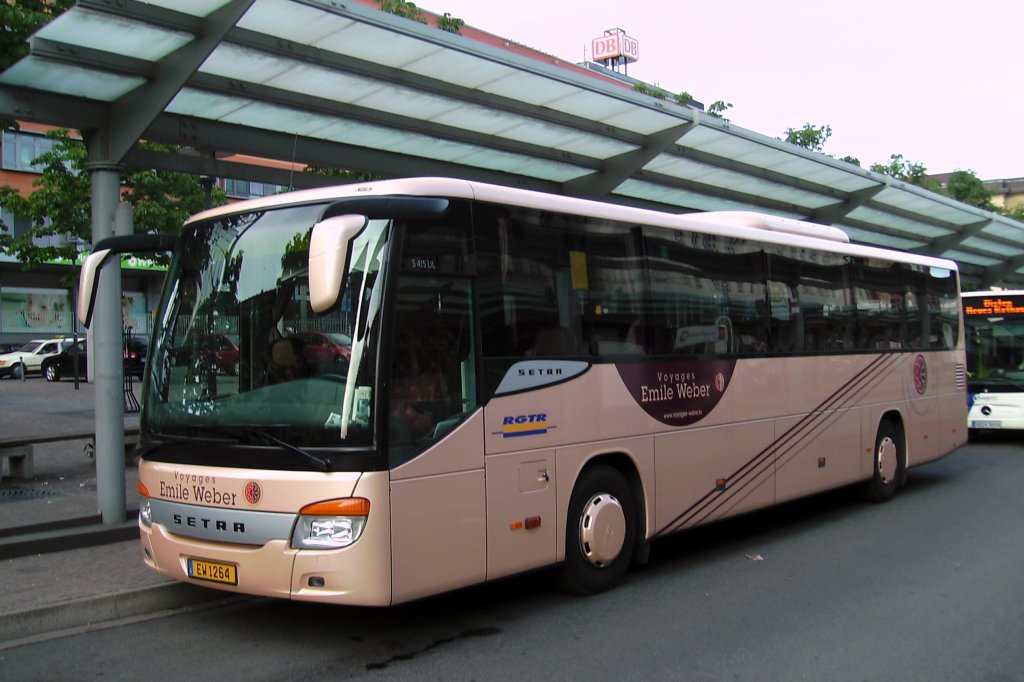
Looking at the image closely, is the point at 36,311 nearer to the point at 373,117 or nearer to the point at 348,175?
the point at 348,175

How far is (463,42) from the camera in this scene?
887cm

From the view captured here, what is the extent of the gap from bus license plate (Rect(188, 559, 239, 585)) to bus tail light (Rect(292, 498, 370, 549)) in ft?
1.71

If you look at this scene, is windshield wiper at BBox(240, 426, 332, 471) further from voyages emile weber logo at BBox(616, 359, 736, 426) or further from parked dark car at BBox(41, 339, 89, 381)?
parked dark car at BBox(41, 339, 89, 381)

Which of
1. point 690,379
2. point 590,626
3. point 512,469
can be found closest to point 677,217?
point 690,379

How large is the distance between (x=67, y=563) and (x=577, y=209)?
5164 mm

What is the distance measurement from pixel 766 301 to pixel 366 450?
5.40 meters

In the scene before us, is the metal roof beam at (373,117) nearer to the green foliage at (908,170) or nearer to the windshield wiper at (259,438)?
the windshield wiper at (259,438)

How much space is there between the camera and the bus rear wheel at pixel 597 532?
702 cm

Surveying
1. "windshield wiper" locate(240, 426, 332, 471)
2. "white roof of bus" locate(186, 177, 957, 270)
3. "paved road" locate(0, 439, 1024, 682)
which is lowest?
"paved road" locate(0, 439, 1024, 682)

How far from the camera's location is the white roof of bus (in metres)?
6.01

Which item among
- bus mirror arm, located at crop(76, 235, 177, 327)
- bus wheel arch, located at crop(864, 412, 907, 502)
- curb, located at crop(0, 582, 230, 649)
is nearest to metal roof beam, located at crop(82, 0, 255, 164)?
bus mirror arm, located at crop(76, 235, 177, 327)

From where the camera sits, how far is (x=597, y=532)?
714 centimetres

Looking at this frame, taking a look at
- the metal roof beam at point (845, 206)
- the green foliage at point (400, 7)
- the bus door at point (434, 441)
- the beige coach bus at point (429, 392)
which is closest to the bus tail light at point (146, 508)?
the beige coach bus at point (429, 392)

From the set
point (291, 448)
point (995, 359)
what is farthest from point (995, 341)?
point (291, 448)
